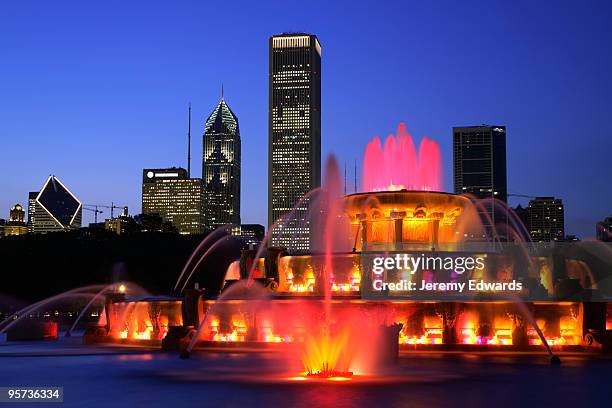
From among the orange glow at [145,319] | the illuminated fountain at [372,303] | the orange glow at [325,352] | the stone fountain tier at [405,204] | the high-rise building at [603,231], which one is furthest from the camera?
the high-rise building at [603,231]

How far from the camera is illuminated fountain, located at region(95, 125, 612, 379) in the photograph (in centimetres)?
2838

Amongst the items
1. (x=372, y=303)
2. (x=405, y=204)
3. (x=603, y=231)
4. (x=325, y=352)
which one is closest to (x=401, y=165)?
(x=405, y=204)

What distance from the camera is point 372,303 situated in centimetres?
3039

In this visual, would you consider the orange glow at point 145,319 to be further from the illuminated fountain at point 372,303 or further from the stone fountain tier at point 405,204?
the stone fountain tier at point 405,204

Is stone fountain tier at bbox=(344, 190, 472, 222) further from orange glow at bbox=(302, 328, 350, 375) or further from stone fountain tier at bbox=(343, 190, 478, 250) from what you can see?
orange glow at bbox=(302, 328, 350, 375)

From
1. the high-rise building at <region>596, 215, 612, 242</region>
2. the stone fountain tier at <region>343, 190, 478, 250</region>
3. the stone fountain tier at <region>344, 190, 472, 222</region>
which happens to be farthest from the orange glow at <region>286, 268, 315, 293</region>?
the high-rise building at <region>596, 215, 612, 242</region>

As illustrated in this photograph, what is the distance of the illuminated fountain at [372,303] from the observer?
28375mm

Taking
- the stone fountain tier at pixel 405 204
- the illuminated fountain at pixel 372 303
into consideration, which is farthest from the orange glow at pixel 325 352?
the stone fountain tier at pixel 405 204

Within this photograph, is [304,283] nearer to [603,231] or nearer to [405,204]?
[405,204]

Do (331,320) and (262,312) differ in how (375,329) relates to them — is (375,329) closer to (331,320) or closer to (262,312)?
(331,320)

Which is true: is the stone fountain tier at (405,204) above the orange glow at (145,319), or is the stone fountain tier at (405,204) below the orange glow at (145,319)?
above

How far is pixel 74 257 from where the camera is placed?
3105 inches

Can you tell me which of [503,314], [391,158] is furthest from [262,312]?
[391,158]

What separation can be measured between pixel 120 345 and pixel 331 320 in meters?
9.41
